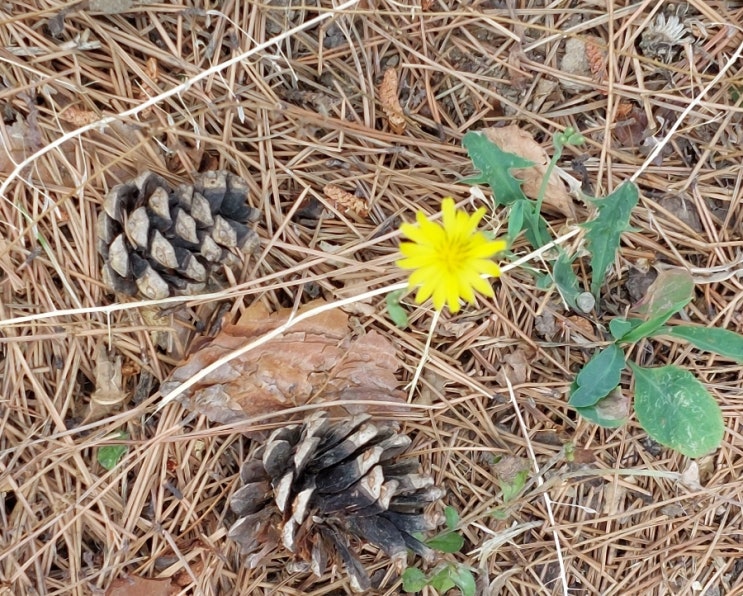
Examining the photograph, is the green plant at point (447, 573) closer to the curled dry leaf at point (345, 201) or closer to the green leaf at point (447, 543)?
the green leaf at point (447, 543)

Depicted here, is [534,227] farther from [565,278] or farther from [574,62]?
[574,62]

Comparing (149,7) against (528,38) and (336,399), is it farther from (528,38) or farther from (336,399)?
(336,399)

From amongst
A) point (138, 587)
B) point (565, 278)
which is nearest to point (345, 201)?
point (565, 278)

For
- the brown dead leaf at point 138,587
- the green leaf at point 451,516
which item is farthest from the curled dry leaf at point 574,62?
the brown dead leaf at point 138,587

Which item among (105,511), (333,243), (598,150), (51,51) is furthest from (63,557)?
(598,150)

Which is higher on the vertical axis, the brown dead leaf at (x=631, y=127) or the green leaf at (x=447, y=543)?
the brown dead leaf at (x=631, y=127)

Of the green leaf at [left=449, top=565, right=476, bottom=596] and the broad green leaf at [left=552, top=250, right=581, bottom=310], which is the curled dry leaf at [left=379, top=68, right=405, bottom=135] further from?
the green leaf at [left=449, top=565, right=476, bottom=596]
